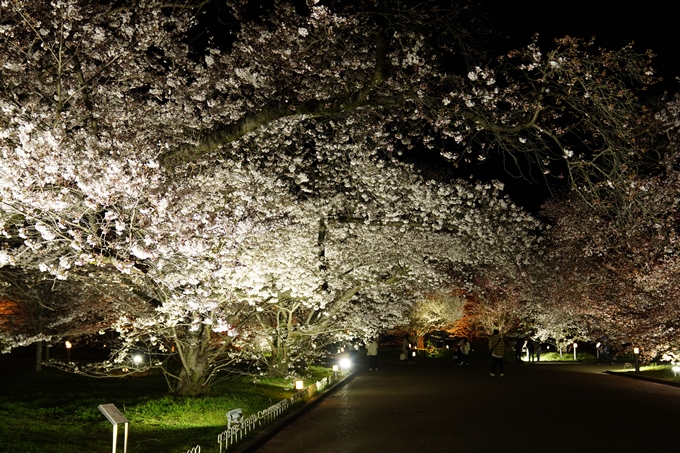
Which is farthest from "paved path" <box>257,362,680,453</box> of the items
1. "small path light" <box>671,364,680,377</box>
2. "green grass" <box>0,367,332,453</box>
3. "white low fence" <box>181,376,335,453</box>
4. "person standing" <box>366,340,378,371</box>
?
"person standing" <box>366,340,378,371</box>

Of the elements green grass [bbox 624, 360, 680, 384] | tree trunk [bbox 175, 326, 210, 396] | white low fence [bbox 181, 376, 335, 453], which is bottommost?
green grass [bbox 624, 360, 680, 384]

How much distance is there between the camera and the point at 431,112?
10008 mm

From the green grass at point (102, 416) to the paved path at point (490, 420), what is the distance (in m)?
1.57

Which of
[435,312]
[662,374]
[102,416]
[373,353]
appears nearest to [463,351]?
[373,353]

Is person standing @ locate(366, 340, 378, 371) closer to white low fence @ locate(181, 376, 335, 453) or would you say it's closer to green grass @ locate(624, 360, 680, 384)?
green grass @ locate(624, 360, 680, 384)

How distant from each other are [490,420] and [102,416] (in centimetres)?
799

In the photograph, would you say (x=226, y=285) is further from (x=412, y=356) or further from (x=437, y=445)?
(x=412, y=356)

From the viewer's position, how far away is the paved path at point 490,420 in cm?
963

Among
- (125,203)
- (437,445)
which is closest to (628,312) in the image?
(437,445)

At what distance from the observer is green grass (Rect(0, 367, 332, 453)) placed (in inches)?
372

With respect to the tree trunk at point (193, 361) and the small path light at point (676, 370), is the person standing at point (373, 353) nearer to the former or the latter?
the small path light at point (676, 370)

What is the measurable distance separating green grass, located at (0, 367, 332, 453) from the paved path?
1.57 metres

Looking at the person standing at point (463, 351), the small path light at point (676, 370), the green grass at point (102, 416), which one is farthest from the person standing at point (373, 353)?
the small path light at point (676, 370)

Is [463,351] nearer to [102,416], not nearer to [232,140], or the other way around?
[102,416]
